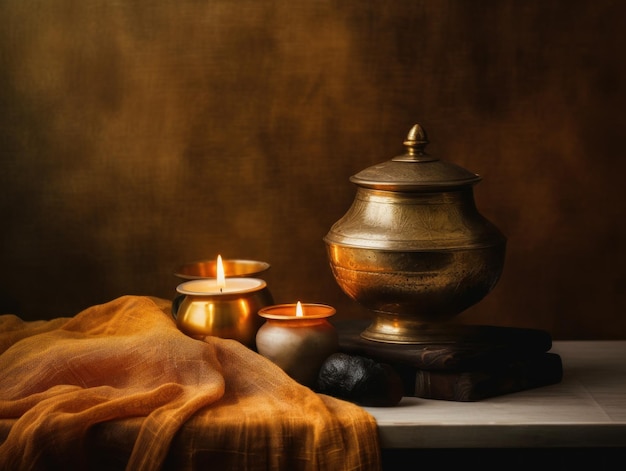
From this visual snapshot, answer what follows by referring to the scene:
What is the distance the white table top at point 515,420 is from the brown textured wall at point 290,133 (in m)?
0.40

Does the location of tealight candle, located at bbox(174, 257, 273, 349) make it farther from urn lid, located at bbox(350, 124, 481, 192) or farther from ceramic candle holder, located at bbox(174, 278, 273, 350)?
urn lid, located at bbox(350, 124, 481, 192)

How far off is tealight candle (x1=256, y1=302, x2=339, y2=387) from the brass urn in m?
0.08

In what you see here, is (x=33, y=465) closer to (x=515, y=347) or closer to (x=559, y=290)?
(x=515, y=347)

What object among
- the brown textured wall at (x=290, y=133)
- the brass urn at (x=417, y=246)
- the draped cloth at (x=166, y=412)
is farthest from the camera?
the brown textured wall at (x=290, y=133)

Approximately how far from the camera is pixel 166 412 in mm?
1024

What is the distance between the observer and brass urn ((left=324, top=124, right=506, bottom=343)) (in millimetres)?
1139

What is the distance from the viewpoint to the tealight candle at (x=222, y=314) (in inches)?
48.3

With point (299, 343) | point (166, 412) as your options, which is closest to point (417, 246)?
point (299, 343)

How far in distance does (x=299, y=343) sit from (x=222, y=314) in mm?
140

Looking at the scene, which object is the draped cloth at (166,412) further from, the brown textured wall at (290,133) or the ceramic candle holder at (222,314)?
the brown textured wall at (290,133)

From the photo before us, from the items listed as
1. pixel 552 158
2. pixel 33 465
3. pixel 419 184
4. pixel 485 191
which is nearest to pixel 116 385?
pixel 33 465

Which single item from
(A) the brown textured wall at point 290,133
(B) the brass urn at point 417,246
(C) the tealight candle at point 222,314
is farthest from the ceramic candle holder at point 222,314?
(A) the brown textured wall at point 290,133

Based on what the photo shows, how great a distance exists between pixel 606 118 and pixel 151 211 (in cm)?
81

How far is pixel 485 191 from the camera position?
148cm
